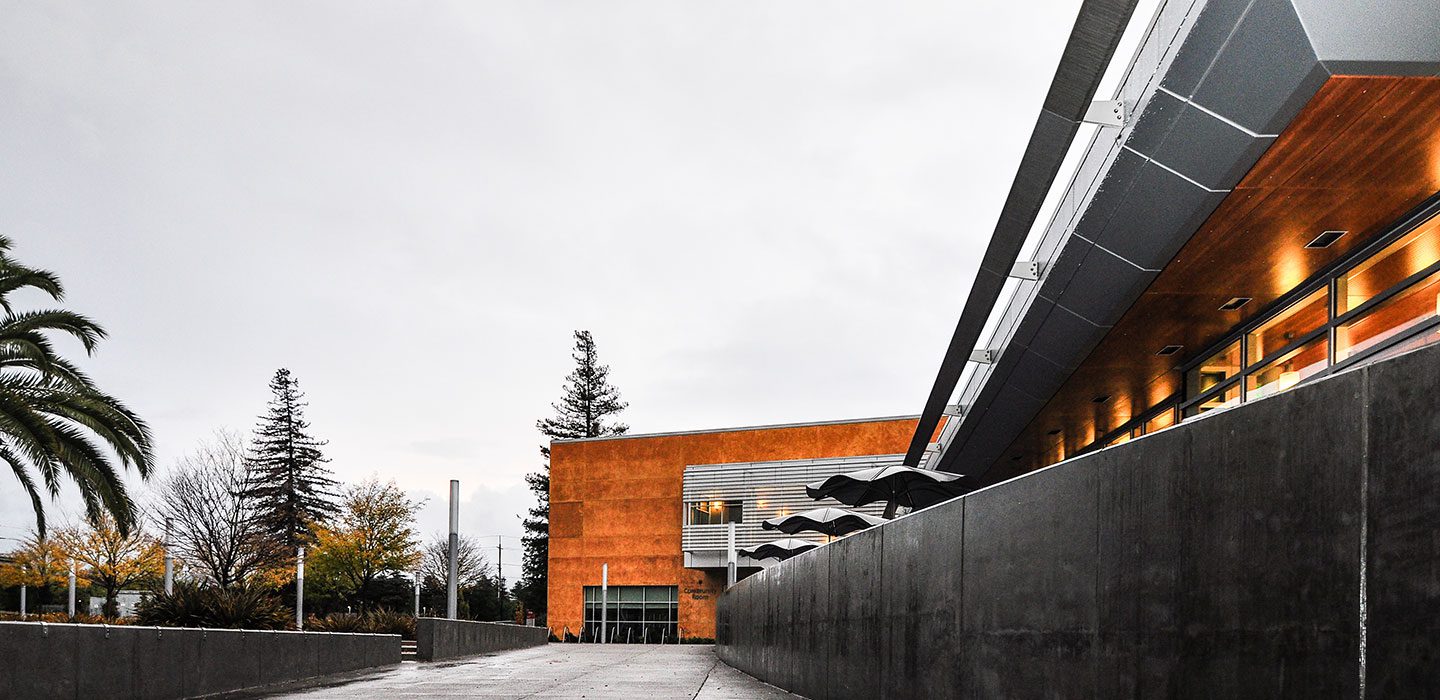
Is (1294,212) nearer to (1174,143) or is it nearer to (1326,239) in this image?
(1326,239)

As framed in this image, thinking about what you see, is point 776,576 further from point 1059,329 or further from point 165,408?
point 165,408

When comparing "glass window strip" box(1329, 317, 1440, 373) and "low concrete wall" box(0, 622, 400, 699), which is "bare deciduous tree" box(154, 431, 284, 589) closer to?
"low concrete wall" box(0, 622, 400, 699)

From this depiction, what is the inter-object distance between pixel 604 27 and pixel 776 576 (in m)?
12.6

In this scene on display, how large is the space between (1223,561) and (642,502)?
5411 centimetres

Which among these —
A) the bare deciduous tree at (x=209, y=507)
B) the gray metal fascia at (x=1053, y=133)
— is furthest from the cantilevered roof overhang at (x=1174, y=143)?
the bare deciduous tree at (x=209, y=507)

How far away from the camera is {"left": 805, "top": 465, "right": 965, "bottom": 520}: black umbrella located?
22.8 meters

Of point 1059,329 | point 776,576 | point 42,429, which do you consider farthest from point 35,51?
point 1059,329

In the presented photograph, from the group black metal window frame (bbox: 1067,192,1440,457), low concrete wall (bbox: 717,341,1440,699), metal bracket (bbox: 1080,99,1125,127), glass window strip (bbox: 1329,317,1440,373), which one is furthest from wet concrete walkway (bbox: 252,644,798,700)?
metal bracket (bbox: 1080,99,1125,127)

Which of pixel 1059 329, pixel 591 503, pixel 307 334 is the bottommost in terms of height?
pixel 591 503

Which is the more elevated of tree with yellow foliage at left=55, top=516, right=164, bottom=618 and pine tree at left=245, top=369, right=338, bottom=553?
pine tree at left=245, top=369, right=338, bottom=553

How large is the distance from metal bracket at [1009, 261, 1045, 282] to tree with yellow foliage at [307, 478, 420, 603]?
51637mm

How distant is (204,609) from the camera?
1587 cm

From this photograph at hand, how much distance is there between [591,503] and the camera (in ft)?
192

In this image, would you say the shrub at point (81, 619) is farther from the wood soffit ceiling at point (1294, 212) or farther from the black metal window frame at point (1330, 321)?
the black metal window frame at point (1330, 321)
